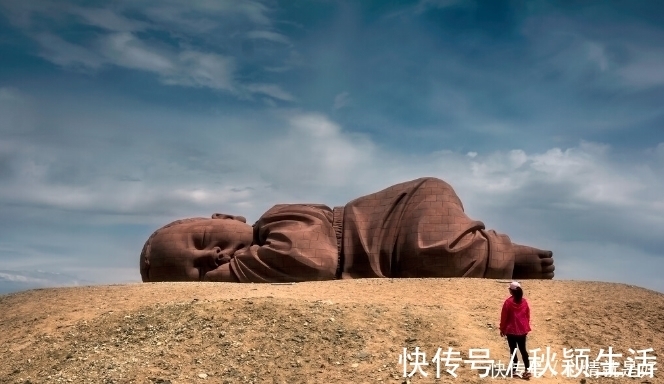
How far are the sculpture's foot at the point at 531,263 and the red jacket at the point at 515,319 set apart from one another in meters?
7.09

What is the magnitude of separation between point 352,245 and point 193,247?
3.78 m

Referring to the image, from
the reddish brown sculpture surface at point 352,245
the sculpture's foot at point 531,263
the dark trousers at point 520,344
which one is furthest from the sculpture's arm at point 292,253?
the dark trousers at point 520,344

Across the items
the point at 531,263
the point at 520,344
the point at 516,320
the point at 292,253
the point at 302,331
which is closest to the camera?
the point at 516,320

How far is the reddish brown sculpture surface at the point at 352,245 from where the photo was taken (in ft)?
49.5

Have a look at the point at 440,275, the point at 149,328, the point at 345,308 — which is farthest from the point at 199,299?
the point at 440,275

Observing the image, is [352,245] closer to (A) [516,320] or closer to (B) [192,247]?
(B) [192,247]

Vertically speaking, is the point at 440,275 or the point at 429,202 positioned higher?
the point at 429,202

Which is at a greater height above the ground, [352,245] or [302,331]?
[352,245]

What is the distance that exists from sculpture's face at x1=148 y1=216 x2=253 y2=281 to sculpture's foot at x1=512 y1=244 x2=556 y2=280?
→ 626cm

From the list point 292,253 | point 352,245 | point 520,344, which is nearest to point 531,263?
point 352,245

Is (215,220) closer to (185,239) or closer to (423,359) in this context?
(185,239)

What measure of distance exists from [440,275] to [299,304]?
4.54m

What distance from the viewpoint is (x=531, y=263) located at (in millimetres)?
16016

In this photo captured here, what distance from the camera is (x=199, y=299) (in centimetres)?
1217
